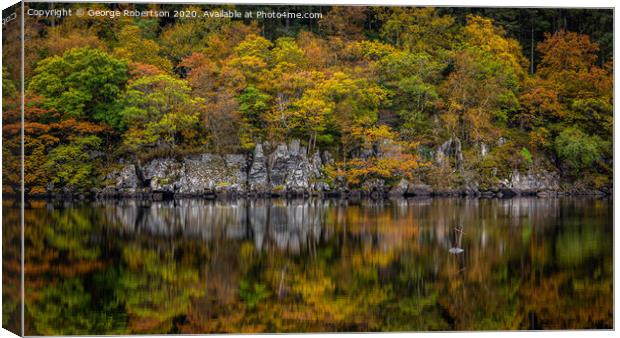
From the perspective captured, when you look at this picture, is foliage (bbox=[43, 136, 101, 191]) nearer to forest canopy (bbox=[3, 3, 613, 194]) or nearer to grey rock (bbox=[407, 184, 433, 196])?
forest canopy (bbox=[3, 3, 613, 194])

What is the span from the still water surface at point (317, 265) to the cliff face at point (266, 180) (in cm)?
18

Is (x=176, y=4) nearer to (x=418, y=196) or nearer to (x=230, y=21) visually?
(x=230, y=21)

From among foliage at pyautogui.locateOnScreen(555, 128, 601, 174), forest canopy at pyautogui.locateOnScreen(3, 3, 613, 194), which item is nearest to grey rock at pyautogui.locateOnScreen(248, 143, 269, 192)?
forest canopy at pyautogui.locateOnScreen(3, 3, 613, 194)

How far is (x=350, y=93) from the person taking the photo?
12930mm

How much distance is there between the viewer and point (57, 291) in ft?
30.2

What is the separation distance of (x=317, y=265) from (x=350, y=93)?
3190 mm

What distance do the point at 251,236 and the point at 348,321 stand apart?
140 inches

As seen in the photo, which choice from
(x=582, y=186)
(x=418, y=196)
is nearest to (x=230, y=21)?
(x=418, y=196)

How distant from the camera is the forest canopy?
38.1 feet

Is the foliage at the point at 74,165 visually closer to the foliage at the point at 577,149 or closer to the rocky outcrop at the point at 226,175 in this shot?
the rocky outcrop at the point at 226,175

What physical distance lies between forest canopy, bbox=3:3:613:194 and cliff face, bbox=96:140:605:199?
160mm

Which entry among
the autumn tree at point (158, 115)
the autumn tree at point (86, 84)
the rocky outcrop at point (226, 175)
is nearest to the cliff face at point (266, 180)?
the rocky outcrop at point (226, 175)

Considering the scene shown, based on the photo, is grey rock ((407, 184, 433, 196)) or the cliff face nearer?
grey rock ((407, 184, 433, 196))

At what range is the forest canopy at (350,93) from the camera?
11.6m
